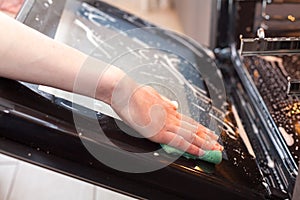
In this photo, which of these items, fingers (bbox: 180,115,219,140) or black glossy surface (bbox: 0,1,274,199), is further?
fingers (bbox: 180,115,219,140)

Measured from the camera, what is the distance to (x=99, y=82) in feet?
2.56

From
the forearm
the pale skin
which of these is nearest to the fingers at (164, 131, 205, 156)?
the pale skin

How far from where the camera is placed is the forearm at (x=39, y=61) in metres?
0.73

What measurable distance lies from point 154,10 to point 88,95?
6.24 ft

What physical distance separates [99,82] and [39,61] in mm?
108

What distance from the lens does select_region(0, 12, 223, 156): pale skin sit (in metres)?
0.74

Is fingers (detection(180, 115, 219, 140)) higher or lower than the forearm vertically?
lower

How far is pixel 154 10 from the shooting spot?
2631 millimetres

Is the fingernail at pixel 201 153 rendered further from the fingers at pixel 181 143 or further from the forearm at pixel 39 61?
the forearm at pixel 39 61

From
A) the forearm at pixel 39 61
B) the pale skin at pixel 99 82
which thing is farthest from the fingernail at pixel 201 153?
the forearm at pixel 39 61

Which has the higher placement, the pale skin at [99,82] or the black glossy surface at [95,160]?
the pale skin at [99,82]

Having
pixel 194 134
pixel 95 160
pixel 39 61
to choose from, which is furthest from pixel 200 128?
pixel 39 61

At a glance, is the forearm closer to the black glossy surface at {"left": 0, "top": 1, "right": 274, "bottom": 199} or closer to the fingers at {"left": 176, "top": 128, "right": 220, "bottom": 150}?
the black glossy surface at {"left": 0, "top": 1, "right": 274, "bottom": 199}

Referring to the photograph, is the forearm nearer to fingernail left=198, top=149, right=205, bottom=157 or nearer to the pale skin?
the pale skin
